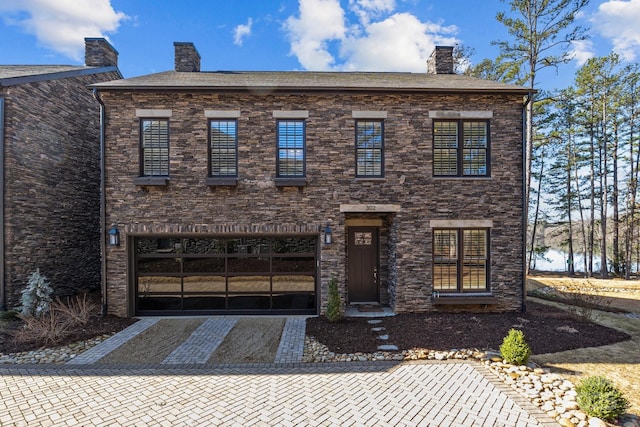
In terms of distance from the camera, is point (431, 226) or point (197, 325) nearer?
point (197, 325)

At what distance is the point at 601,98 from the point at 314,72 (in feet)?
58.8

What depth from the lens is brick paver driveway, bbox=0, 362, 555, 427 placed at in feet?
13.3

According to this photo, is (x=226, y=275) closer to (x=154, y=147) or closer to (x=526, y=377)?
(x=154, y=147)

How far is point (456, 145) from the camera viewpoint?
29.1 feet

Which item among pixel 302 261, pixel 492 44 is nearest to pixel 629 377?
pixel 302 261

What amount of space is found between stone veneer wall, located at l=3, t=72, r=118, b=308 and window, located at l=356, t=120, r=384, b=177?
1031 cm

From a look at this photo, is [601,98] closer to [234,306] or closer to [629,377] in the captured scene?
[629,377]

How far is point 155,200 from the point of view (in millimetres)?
8461

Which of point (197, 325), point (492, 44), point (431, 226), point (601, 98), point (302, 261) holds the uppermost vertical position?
point (492, 44)

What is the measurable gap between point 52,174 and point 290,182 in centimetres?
845

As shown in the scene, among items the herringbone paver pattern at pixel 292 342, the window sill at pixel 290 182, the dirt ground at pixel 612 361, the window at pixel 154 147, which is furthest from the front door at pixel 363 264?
the window at pixel 154 147

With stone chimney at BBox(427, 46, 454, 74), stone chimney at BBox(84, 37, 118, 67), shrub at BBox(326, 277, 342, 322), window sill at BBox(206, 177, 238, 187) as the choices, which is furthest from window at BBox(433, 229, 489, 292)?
stone chimney at BBox(84, 37, 118, 67)

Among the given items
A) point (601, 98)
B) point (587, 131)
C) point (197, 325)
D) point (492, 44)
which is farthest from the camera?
point (587, 131)

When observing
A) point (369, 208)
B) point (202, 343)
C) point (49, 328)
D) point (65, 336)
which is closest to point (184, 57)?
point (369, 208)
